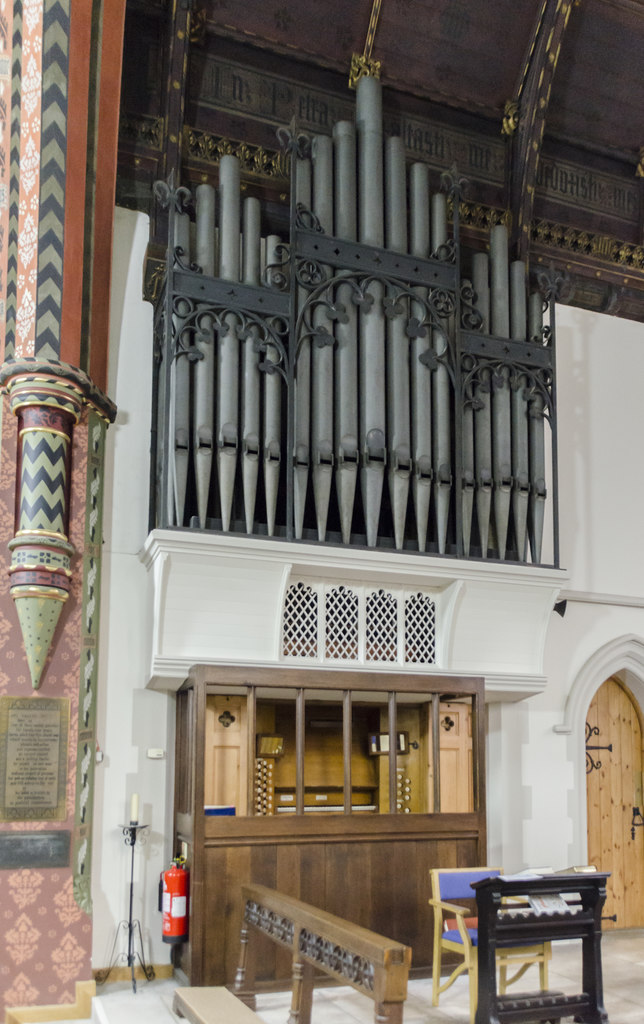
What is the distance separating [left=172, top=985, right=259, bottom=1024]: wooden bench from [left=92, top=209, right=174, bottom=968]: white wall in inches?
62.1

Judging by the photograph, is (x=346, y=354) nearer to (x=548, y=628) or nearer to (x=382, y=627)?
(x=382, y=627)

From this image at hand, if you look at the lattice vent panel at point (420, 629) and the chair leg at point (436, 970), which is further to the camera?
the lattice vent panel at point (420, 629)

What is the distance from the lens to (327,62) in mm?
8688

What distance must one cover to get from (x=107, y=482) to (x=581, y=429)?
14.2 ft

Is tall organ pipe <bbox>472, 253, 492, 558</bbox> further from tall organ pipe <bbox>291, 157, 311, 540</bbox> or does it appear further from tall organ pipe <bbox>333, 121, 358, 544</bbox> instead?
tall organ pipe <bbox>291, 157, 311, 540</bbox>

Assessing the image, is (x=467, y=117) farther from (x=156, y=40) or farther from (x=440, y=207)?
(x=156, y=40)

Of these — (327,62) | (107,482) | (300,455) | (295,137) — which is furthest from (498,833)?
(327,62)

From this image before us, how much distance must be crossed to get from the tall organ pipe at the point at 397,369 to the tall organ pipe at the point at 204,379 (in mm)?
1337

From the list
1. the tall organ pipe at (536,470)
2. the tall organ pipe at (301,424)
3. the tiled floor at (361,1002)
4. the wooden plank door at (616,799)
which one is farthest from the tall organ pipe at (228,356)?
the wooden plank door at (616,799)

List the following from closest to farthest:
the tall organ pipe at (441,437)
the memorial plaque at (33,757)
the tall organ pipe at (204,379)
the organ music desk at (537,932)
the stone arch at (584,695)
→ the organ music desk at (537,932) → the memorial plaque at (33,757) → the tall organ pipe at (204,379) → the tall organ pipe at (441,437) → the stone arch at (584,695)

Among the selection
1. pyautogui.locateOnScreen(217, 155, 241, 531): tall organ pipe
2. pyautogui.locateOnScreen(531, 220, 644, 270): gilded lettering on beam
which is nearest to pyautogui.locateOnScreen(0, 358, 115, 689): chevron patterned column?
pyautogui.locateOnScreen(217, 155, 241, 531): tall organ pipe

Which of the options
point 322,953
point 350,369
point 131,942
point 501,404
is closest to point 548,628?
point 501,404

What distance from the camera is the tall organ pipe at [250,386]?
23.5 feet

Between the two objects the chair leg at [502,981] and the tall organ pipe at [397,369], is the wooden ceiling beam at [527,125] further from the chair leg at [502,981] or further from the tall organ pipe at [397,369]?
the chair leg at [502,981]
